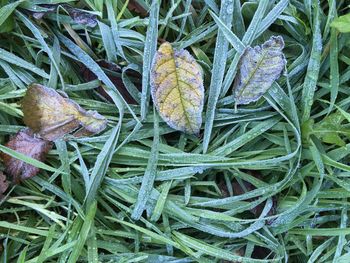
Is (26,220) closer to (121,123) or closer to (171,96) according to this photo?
(121,123)

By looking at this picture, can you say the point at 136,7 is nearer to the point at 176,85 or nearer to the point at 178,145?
the point at 176,85

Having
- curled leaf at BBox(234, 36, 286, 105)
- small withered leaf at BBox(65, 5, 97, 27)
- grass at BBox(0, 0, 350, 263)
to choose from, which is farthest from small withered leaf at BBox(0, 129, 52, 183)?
curled leaf at BBox(234, 36, 286, 105)

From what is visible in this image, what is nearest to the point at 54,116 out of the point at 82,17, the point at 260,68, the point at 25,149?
the point at 25,149

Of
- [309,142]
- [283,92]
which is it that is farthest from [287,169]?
[283,92]

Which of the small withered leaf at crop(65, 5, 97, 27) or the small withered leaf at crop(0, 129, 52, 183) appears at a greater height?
the small withered leaf at crop(65, 5, 97, 27)

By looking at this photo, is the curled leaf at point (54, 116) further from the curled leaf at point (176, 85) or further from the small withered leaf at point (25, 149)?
the curled leaf at point (176, 85)

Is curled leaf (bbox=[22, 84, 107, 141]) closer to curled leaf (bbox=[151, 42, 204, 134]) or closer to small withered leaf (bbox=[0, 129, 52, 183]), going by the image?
small withered leaf (bbox=[0, 129, 52, 183])

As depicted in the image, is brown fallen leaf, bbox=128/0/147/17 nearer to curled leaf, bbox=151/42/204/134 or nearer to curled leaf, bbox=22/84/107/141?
curled leaf, bbox=151/42/204/134
